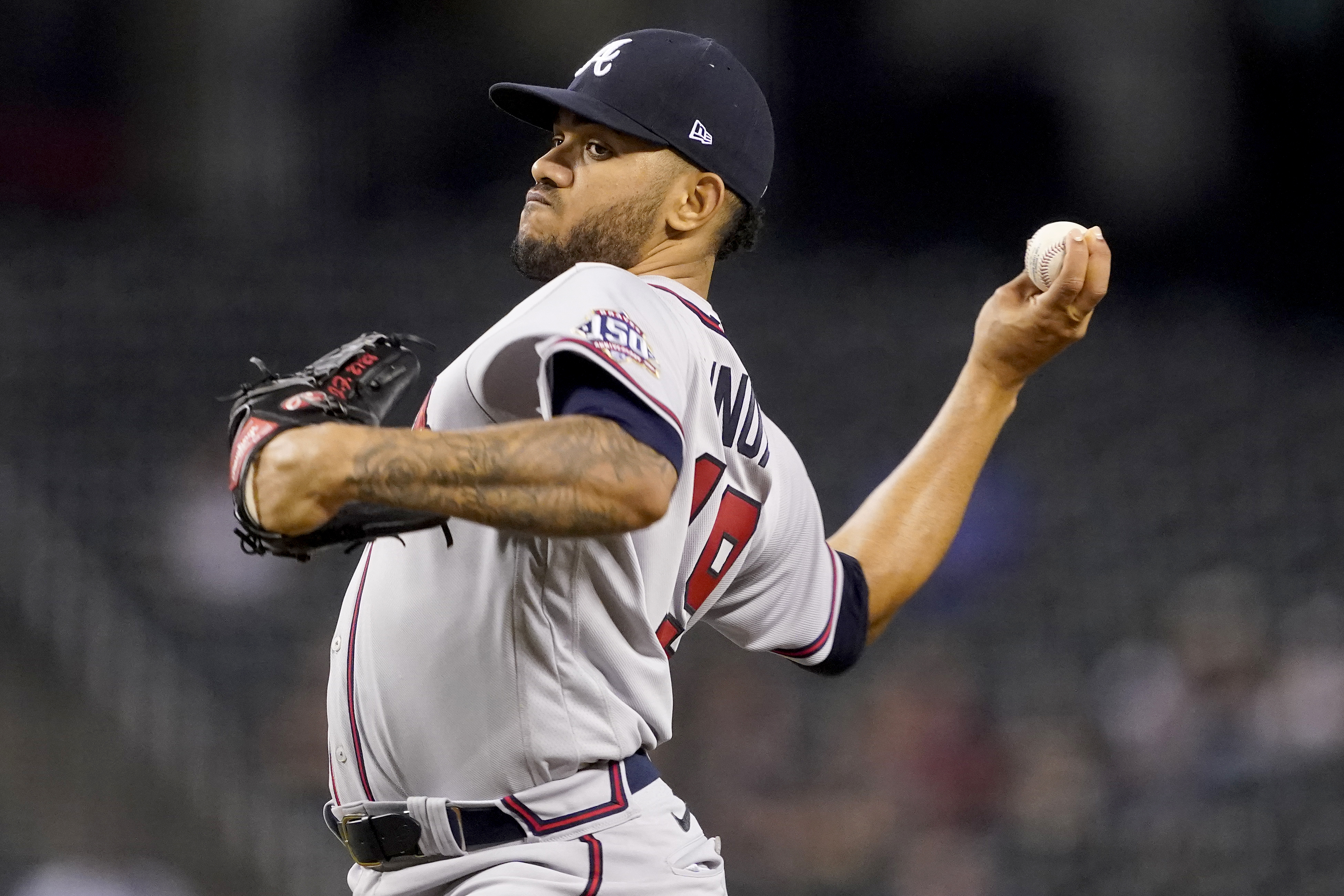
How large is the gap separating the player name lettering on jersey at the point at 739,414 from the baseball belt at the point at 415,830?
39 cm

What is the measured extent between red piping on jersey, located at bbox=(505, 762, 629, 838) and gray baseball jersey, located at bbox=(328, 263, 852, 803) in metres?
0.02

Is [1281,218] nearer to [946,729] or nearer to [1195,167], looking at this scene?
[1195,167]

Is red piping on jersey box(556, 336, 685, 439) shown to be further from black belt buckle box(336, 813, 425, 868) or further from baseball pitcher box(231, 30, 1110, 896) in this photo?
black belt buckle box(336, 813, 425, 868)

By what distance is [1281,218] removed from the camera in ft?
26.6

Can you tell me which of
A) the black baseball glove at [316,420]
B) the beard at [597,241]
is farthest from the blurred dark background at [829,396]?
the black baseball glove at [316,420]

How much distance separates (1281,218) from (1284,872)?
4239 mm

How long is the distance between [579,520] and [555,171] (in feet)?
2.22

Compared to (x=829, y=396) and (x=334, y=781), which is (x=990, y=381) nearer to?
(x=334, y=781)

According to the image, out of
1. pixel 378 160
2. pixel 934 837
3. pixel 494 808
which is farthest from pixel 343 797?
pixel 378 160

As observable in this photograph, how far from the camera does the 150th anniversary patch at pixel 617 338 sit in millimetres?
1326

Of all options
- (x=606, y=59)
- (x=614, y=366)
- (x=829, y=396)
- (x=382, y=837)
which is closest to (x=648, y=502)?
(x=614, y=366)

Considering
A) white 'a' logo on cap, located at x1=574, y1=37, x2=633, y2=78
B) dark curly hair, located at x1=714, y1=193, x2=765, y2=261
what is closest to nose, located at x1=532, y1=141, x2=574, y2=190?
white 'a' logo on cap, located at x1=574, y1=37, x2=633, y2=78

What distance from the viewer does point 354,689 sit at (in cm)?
158

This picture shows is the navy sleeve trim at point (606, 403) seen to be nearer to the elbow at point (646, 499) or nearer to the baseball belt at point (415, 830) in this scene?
the elbow at point (646, 499)
